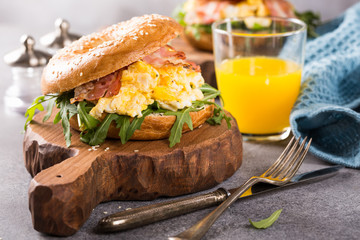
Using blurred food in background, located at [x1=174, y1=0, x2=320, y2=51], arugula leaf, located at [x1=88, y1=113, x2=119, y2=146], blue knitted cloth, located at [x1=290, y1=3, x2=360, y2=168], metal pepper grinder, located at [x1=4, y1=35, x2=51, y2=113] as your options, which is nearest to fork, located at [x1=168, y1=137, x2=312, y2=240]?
blue knitted cloth, located at [x1=290, y1=3, x2=360, y2=168]

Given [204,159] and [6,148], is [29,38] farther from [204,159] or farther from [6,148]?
[204,159]

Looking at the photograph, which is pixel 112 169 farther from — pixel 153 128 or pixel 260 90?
pixel 260 90

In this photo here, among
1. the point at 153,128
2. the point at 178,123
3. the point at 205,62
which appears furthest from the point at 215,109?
the point at 205,62

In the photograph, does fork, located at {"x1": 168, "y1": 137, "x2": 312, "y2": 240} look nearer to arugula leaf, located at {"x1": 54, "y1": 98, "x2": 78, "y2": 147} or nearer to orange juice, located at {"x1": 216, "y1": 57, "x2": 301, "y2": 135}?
orange juice, located at {"x1": 216, "y1": 57, "x2": 301, "y2": 135}

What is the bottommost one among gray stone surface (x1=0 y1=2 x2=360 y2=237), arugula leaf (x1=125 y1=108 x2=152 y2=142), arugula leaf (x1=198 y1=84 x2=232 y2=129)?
gray stone surface (x1=0 y1=2 x2=360 y2=237)

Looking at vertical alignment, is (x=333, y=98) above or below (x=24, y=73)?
below

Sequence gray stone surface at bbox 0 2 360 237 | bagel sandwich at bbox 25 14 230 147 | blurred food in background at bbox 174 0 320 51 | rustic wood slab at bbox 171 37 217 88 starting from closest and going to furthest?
gray stone surface at bbox 0 2 360 237 → bagel sandwich at bbox 25 14 230 147 → rustic wood slab at bbox 171 37 217 88 → blurred food in background at bbox 174 0 320 51

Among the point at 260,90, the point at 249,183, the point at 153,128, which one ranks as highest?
the point at 153,128
